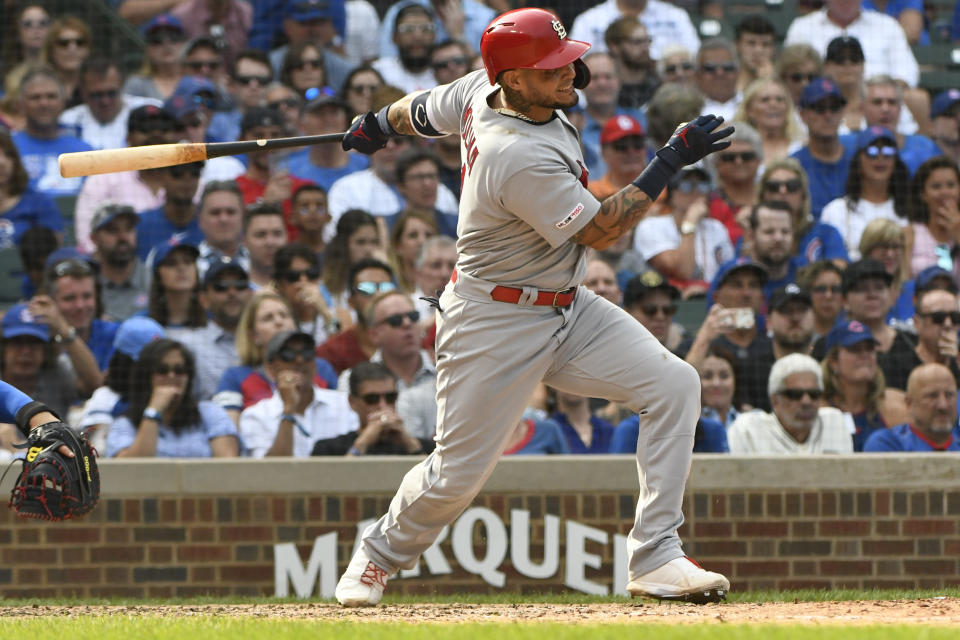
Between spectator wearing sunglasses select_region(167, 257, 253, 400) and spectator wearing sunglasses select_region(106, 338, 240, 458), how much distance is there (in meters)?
0.38

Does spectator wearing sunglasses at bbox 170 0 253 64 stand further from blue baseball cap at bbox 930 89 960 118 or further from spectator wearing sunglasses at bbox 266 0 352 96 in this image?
blue baseball cap at bbox 930 89 960 118

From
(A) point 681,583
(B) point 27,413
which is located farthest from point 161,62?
(A) point 681,583

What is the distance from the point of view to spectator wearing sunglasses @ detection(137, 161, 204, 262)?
8898 millimetres

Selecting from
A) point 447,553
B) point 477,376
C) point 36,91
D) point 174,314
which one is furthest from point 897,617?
point 36,91

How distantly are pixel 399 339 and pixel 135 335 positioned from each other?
4.52ft

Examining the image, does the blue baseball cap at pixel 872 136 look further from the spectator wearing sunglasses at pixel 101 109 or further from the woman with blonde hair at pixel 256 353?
the spectator wearing sunglasses at pixel 101 109

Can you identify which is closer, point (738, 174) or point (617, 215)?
point (617, 215)

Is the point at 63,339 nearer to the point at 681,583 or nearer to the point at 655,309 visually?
the point at 655,309

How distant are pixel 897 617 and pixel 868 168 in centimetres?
491

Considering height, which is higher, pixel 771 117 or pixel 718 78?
pixel 718 78

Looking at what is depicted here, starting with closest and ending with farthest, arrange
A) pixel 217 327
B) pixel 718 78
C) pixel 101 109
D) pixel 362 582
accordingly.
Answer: pixel 362 582
pixel 217 327
pixel 101 109
pixel 718 78

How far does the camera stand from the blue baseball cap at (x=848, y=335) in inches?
304

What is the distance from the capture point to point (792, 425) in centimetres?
733

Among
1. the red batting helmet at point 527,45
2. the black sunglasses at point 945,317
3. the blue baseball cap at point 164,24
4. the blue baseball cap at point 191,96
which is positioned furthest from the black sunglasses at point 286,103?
the red batting helmet at point 527,45
